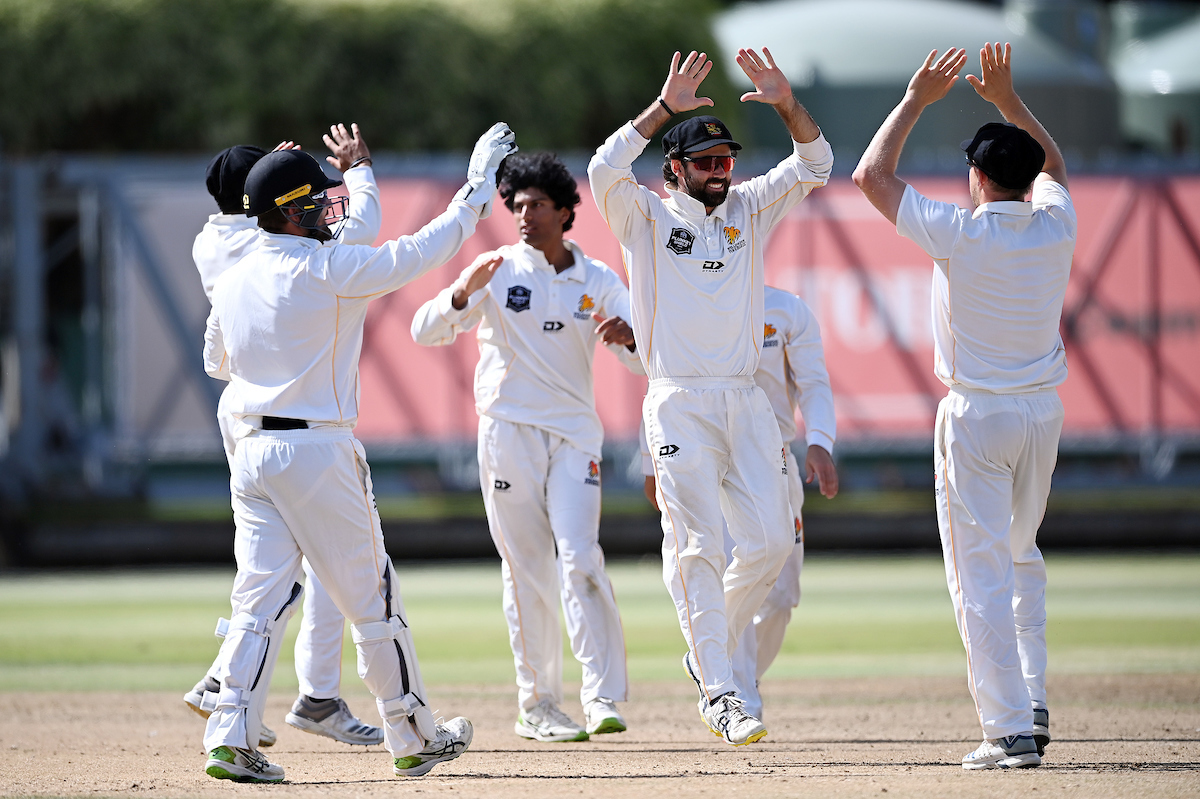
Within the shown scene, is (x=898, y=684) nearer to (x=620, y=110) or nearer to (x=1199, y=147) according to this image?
(x=620, y=110)

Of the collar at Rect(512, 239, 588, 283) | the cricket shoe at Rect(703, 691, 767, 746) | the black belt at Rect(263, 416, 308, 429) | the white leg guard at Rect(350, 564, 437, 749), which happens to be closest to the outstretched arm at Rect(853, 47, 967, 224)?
the collar at Rect(512, 239, 588, 283)

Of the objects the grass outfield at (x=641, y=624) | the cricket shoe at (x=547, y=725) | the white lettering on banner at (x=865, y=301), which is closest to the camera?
the cricket shoe at (x=547, y=725)

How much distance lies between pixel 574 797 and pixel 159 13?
16.2 metres

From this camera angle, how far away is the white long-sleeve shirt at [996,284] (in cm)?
562

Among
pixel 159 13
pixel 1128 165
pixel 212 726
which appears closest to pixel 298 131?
pixel 159 13

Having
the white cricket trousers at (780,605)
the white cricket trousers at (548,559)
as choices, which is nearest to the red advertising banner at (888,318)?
the white cricket trousers at (780,605)

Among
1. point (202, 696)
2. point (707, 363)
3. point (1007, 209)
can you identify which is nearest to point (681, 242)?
point (707, 363)

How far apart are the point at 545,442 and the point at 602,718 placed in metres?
1.21

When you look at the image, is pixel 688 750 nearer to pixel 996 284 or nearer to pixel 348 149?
pixel 996 284

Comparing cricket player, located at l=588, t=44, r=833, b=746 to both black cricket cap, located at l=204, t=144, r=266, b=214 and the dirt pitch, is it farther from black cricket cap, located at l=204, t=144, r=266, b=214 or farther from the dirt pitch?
black cricket cap, located at l=204, t=144, r=266, b=214

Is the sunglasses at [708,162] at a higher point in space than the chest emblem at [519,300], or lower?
higher

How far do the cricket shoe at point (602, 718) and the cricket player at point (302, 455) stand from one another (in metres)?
1.13

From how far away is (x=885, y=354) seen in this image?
55.9 ft

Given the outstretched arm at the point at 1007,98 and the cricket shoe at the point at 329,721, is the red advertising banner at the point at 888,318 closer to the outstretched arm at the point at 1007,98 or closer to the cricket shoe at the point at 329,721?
the cricket shoe at the point at 329,721
